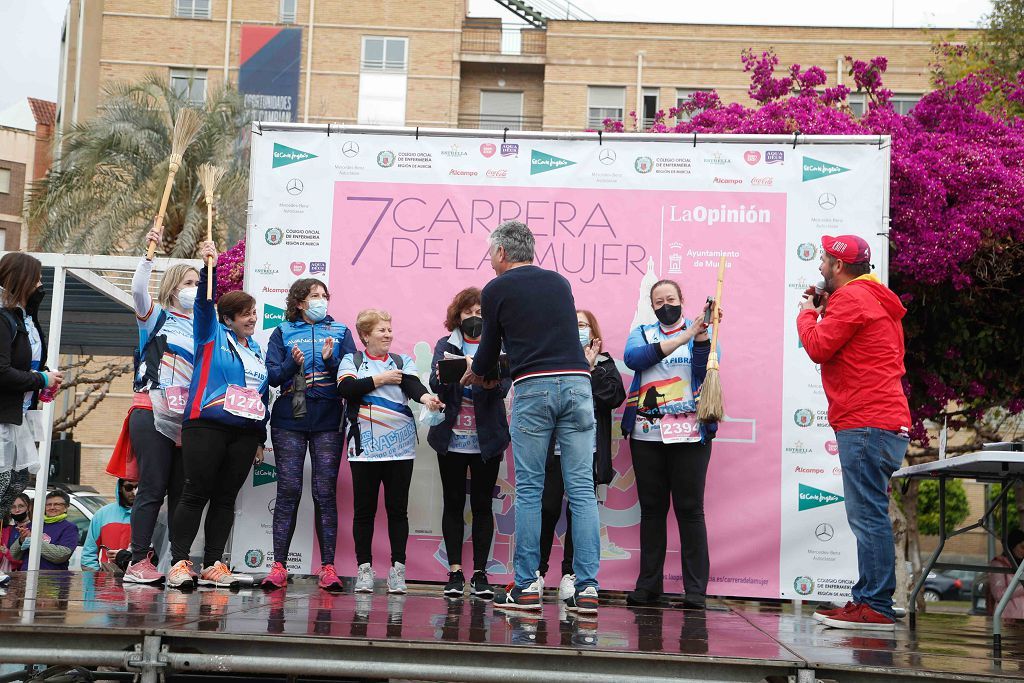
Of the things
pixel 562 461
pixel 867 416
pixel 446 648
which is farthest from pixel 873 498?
pixel 446 648

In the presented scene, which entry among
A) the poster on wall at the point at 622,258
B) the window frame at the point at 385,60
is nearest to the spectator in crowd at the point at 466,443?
the poster on wall at the point at 622,258

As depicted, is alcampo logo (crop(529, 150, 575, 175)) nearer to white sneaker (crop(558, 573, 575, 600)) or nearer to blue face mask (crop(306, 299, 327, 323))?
blue face mask (crop(306, 299, 327, 323))

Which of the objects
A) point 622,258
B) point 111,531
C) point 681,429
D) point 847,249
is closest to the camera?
point 847,249

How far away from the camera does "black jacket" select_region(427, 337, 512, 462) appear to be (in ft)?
22.2

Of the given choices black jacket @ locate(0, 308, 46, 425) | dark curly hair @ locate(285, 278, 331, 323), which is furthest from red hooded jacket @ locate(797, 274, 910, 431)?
black jacket @ locate(0, 308, 46, 425)

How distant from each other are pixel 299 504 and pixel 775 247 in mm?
3637

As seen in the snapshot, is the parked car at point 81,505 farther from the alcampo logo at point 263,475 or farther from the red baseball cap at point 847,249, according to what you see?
the red baseball cap at point 847,249

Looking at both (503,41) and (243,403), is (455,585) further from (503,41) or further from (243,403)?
(503,41)

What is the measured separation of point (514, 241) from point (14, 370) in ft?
8.32

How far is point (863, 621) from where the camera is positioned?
559 centimetres

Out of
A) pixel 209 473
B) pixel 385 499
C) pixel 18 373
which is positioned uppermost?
pixel 18 373

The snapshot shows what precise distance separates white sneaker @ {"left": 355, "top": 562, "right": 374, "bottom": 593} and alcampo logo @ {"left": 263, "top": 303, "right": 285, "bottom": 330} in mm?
1814

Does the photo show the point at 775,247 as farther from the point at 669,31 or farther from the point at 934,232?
the point at 669,31

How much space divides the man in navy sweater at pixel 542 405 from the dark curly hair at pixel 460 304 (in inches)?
57.6
